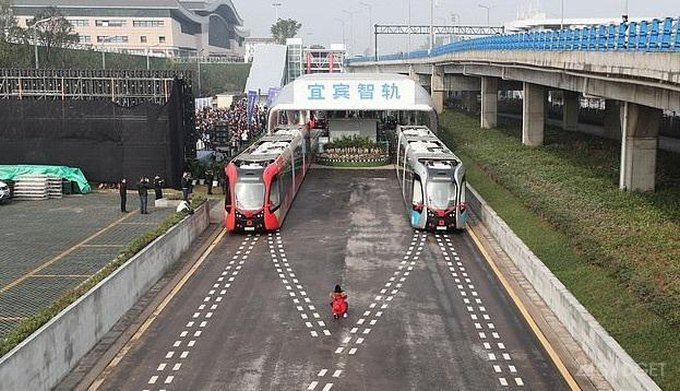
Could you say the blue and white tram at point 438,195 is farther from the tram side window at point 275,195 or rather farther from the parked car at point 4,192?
the parked car at point 4,192

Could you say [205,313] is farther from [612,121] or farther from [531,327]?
[612,121]

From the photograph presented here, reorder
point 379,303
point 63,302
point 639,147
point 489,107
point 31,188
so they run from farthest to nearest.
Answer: point 489,107 → point 31,188 → point 639,147 → point 379,303 → point 63,302

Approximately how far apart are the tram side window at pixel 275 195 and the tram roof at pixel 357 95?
70.2 feet

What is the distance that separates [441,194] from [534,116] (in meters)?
21.9

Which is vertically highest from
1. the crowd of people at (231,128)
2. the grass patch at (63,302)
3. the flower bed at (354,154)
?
the crowd of people at (231,128)

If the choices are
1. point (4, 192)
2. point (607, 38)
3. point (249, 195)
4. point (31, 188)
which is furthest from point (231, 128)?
point (607, 38)

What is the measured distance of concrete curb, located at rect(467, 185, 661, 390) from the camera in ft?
53.6

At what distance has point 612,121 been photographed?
52875 millimetres

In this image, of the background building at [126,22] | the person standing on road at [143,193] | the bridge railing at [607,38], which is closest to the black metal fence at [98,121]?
the person standing on road at [143,193]

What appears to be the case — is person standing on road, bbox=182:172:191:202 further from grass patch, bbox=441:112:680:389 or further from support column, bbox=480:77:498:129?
support column, bbox=480:77:498:129

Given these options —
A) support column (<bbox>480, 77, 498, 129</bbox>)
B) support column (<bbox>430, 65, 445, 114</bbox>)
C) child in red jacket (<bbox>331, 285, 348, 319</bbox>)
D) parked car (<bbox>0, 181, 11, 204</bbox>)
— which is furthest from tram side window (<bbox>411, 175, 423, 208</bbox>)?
support column (<bbox>430, 65, 445, 114</bbox>)

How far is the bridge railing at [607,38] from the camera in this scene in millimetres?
25906

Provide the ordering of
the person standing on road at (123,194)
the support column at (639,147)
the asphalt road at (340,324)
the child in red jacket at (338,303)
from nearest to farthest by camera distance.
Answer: the asphalt road at (340,324) → the child in red jacket at (338,303) → the support column at (639,147) → the person standing on road at (123,194)

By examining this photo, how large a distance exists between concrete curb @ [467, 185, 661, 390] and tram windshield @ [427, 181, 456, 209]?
8.63ft
